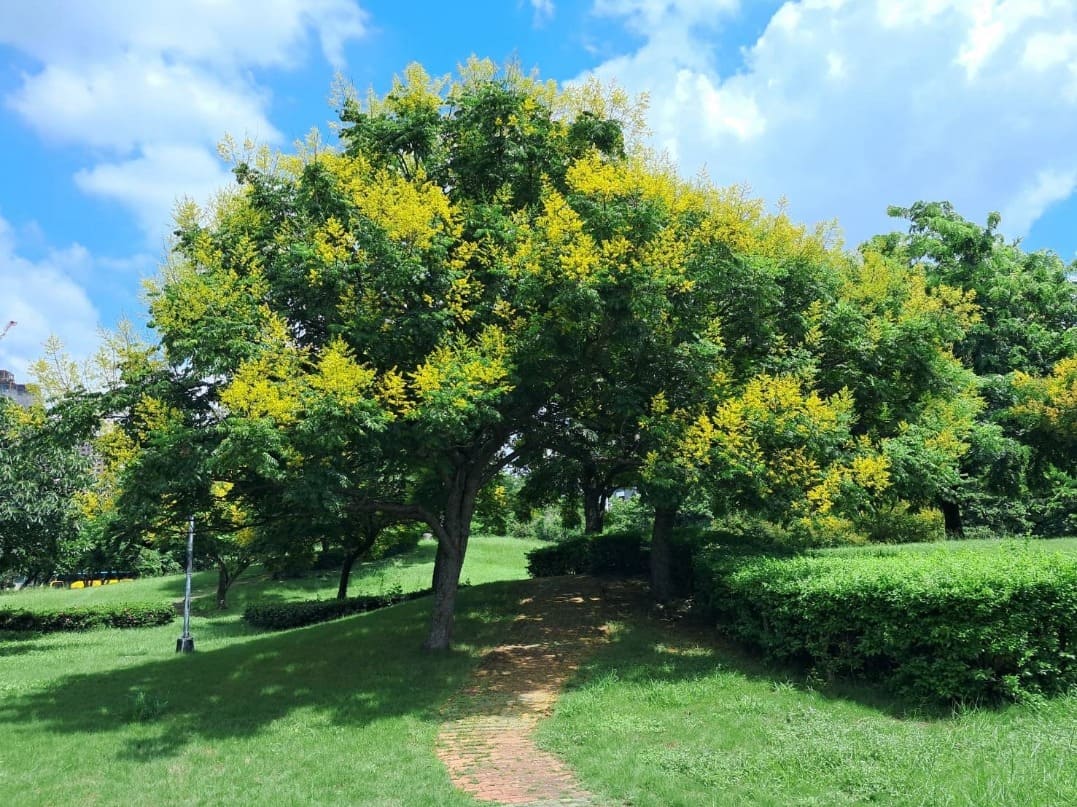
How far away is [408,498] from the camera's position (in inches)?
607

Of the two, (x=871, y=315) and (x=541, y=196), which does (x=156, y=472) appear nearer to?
(x=541, y=196)

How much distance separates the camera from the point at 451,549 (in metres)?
13.2

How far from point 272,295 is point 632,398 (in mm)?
5614

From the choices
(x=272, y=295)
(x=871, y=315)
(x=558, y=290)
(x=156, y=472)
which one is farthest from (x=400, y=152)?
(x=871, y=315)

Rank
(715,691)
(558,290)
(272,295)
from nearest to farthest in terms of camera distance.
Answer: (715,691) → (558,290) → (272,295)

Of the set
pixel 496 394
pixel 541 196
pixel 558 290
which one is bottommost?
pixel 496 394

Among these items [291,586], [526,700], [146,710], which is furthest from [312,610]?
[526,700]

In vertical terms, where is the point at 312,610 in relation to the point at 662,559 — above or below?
below

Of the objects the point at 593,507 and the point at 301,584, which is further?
the point at 301,584

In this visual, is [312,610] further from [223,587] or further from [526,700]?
[526,700]

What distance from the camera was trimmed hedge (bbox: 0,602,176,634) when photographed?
2442 centimetres

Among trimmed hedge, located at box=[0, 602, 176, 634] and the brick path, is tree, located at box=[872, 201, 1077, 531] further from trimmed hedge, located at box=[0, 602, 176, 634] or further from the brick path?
trimmed hedge, located at box=[0, 602, 176, 634]

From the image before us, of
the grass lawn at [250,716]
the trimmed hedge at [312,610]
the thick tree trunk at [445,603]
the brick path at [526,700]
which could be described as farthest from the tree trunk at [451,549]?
the trimmed hedge at [312,610]

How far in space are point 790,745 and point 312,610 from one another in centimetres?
1771
